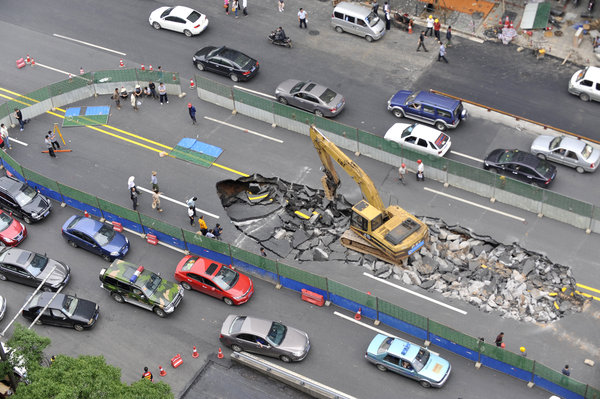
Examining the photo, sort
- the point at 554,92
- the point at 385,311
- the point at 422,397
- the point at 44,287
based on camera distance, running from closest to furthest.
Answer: the point at 422,397 → the point at 385,311 → the point at 44,287 → the point at 554,92

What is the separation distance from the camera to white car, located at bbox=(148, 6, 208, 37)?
196ft

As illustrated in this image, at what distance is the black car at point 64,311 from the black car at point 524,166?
23.6m

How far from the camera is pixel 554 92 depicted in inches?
2114

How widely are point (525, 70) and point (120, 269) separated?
30475mm

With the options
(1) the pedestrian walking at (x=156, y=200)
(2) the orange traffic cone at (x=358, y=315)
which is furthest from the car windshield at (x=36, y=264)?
(2) the orange traffic cone at (x=358, y=315)

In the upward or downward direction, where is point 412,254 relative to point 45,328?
upward

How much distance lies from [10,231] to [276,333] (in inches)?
640

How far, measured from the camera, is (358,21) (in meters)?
58.6

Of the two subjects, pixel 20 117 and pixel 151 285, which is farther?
pixel 20 117

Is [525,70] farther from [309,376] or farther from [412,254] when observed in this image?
[309,376]

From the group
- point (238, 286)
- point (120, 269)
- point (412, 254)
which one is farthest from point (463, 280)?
point (120, 269)

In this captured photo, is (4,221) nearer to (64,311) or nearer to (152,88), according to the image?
(64,311)

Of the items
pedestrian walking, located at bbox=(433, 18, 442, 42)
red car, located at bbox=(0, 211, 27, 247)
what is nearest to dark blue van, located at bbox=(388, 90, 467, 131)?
pedestrian walking, located at bbox=(433, 18, 442, 42)

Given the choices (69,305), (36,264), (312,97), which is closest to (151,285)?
(69,305)
